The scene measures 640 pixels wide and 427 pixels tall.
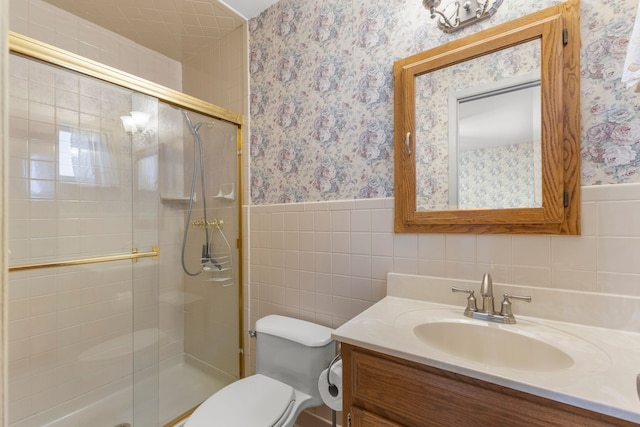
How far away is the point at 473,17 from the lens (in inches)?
42.0

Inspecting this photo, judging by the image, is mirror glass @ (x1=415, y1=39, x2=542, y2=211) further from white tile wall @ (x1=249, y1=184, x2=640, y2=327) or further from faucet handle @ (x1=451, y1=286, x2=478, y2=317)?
faucet handle @ (x1=451, y1=286, x2=478, y2=317)

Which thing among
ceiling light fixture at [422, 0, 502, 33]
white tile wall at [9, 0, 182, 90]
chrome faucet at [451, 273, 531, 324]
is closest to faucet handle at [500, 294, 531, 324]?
chrome faucet at [451, 273, 531, 324]

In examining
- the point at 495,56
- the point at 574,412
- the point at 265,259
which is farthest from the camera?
the point at 265,259

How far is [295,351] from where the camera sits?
1314 millimetres

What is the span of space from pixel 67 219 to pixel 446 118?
193 cm

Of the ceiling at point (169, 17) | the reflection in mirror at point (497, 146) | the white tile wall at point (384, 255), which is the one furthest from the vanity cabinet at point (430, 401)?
the ceiling at point (169, 17)

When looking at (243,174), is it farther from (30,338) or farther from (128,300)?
(30,338)

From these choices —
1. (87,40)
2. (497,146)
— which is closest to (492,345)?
(497,146)

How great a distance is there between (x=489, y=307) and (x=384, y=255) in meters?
0.44

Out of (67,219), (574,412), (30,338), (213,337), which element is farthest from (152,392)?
(574,412)

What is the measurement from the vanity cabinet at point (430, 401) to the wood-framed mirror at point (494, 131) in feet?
1.86

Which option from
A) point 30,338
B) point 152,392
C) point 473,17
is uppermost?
point 473,17

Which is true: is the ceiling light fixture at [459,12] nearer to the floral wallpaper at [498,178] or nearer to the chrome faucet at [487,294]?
the floral wallpaper at [498,178]

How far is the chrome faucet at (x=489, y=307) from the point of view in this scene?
3.10 feet
